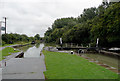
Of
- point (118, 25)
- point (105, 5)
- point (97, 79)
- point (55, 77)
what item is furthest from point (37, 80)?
point (105, 5)

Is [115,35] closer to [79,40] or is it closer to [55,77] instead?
[55,77]

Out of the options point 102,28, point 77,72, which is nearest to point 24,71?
point 77,72

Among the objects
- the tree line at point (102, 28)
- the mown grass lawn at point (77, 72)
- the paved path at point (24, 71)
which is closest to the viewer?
the mown grass lawn at point (77, 72)

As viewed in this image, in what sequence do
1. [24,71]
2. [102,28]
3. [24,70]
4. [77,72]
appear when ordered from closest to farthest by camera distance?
[77,72]
[24,71]
[24,70]
[102,28]

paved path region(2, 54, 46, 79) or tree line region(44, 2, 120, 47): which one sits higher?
tree line region(44, 2, 120, 47)

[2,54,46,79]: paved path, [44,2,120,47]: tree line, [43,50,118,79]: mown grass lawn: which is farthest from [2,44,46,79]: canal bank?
[44,2,120,47]: tree line

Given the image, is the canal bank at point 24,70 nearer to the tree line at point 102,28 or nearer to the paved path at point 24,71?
the paved path at point 24,71

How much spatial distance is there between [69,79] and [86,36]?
2697 cm

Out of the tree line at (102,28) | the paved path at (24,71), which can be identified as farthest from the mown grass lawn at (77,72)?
the tree line at (102,28)

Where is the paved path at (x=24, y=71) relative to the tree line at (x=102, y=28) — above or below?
below

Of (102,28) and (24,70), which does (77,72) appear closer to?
(24,70)

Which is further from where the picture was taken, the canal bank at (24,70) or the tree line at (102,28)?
the tree line at (102,28)

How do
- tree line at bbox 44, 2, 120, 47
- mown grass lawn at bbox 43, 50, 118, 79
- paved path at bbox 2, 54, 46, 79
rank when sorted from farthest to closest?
1. tree line at bbox 44, 2, 120, 47
2. paved path at bbox 2, 54, 46, 79
3. mown grass lawn at bbox 43, 50, 118, 79

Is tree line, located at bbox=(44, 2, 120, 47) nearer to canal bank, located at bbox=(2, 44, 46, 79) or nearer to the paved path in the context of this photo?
canal bank, located at bbox=(2, 44, 46, 79)
